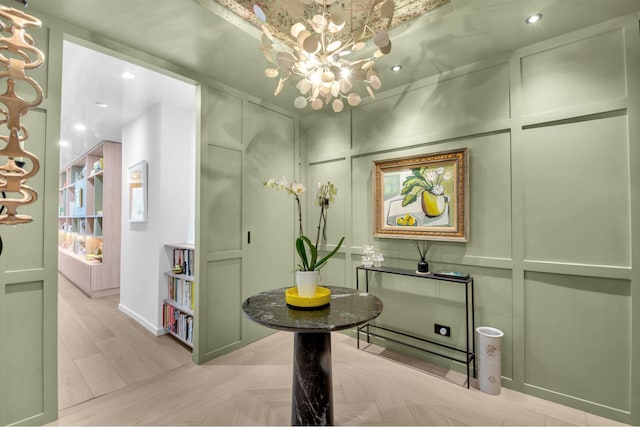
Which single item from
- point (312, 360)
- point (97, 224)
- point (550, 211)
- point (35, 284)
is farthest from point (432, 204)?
point (97, 224)

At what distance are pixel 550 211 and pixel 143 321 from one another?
14.2 ft

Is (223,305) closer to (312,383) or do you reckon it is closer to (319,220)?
(319,220)

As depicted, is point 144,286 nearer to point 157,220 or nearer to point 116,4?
point 157,220

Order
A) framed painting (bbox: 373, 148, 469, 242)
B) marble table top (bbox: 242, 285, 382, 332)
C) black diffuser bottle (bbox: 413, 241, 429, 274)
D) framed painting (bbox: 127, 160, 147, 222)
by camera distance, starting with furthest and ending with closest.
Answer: framed painting (bbox: 127, 160, 147, 222) < black diffuser bottle (bbox: 413, 241, 429, 274) < framed painting (bbox: 373, 148, 469, 242) < marble table top (bbox: 242, 285, 382, 332)

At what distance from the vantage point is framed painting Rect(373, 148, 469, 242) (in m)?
2.48

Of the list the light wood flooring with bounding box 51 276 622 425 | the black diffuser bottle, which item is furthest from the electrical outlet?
the black diffuser bottle

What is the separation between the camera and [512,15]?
1.89 metres

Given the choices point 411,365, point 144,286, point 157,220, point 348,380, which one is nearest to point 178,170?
point 157,220

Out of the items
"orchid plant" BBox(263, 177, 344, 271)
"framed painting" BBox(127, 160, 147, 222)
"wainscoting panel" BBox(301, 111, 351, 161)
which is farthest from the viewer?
"framed painting" BBox(127, 160, 147, 222)

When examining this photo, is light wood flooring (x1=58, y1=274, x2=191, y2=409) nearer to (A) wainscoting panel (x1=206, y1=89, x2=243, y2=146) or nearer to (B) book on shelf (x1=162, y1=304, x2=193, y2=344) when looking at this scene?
(B) book on shelf (x1=162, y1=304, x2=193, y2=344)

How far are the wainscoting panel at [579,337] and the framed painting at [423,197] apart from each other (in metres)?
0.71

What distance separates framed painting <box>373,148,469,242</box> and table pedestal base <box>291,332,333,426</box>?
150 centimetres

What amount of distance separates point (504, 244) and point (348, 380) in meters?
1.66

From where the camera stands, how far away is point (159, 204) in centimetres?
340
